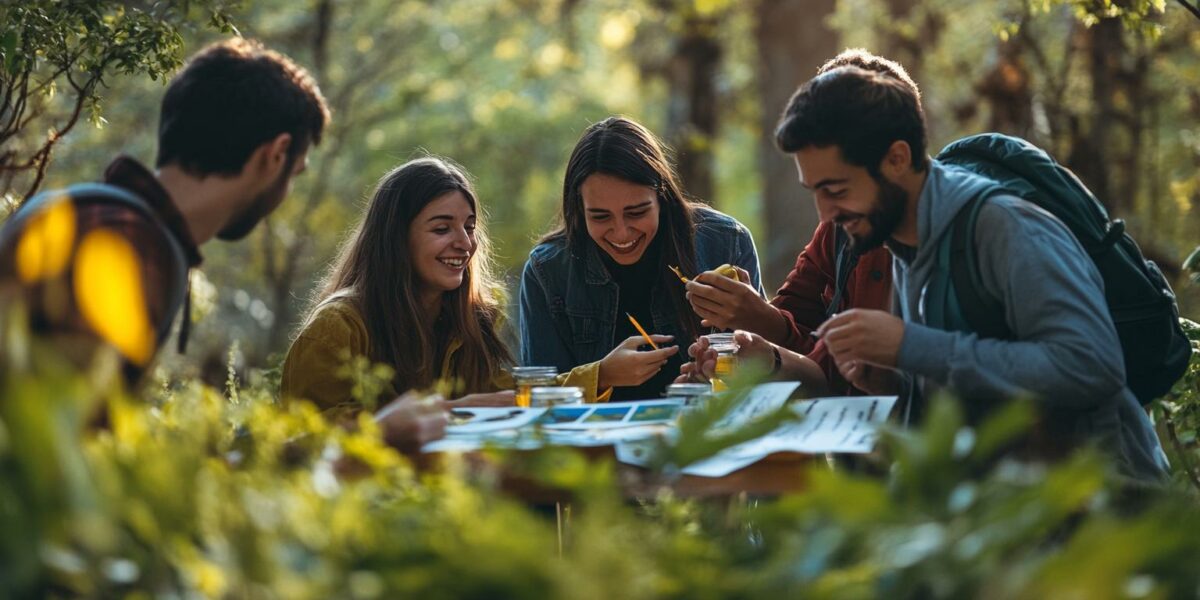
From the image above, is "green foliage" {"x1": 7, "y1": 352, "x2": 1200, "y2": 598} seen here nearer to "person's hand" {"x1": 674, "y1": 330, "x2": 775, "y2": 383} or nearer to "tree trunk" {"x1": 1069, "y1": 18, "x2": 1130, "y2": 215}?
"person's hand" {"x1": 674, "y1": 330, "x2": 775, "y2": 383}

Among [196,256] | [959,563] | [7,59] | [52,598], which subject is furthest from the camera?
[7,59]

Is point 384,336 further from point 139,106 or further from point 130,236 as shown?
point 139,106

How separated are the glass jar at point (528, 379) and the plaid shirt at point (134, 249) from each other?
100 cm

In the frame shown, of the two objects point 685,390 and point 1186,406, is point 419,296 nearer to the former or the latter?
Result: point 685,390

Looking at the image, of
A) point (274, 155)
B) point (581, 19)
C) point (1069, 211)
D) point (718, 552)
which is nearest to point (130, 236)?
point (274, 155)

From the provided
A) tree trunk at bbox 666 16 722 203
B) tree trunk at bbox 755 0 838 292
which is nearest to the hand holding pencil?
tree trunk at bbox 755 0 838 292

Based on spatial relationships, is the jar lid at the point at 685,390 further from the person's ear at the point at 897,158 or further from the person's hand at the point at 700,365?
the person's ear at the point at 897,158

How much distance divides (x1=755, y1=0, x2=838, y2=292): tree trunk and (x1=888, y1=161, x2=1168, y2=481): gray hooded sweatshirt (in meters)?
9.68

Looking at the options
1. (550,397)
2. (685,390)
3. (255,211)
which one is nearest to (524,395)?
(550,397)

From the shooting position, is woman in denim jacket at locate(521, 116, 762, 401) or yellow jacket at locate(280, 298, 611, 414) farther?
woman in denim jacket at locate(521, 116, 762, 401)

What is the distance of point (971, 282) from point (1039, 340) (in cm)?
25

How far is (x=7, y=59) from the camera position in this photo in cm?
425

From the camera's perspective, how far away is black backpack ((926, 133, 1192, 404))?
3.24m

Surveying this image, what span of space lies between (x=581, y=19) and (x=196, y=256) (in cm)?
1941
